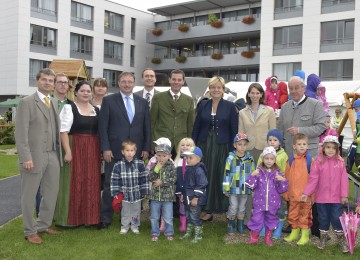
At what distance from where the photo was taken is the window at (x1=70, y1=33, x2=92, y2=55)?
40.6m

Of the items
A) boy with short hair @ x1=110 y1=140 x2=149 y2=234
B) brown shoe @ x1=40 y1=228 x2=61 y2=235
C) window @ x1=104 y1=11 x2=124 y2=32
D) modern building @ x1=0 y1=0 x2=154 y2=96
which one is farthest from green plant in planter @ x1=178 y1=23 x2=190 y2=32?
brown shoe @ x1=40 y1=228 x2=61 y2=235

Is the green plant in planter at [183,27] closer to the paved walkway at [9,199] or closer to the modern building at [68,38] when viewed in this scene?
the modern building at [68,38]

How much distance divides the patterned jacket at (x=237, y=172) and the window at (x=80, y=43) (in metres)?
37.3

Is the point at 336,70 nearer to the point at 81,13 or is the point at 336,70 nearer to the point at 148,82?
the point at 81,13

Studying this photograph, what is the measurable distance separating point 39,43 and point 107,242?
116 feet

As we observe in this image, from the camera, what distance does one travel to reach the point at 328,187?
18.1 feet

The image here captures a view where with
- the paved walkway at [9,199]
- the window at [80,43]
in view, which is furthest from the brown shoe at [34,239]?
the window at [80,43]

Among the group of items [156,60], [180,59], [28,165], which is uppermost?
[156,60]

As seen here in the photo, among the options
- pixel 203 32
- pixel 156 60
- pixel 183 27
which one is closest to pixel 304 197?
pixel 203 32

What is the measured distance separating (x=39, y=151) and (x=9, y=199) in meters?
4.18

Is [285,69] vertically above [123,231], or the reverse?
[285,69]

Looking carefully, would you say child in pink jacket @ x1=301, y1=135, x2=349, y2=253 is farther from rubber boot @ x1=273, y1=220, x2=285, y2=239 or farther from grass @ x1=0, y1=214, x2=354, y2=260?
rubber boot @ x1=273, y1=220, x2=285, y2=239

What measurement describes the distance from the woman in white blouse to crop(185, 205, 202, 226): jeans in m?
1.48

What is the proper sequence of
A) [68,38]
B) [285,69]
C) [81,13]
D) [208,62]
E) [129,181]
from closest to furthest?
[129,181]
[285,69]
[68,38]
[81,13]
[208,62]
